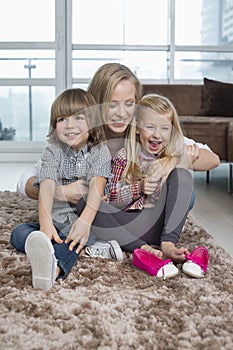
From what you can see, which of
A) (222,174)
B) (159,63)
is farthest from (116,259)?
(159,63)

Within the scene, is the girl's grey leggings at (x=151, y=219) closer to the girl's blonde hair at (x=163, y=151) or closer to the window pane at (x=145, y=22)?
the girl's blonde hair at (x=163, y=151)

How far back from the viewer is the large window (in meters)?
5.31

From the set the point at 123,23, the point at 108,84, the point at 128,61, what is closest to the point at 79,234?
the point at 108,84

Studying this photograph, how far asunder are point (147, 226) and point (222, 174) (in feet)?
8.59

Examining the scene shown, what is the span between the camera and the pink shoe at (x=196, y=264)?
1.63 m

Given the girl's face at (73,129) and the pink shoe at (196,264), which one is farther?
the girl's face at (73,129)

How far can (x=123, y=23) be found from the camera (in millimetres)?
5445

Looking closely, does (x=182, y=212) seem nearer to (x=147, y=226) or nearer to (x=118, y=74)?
(x=147, y=226)

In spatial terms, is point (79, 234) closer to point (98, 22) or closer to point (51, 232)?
point (51, 232)

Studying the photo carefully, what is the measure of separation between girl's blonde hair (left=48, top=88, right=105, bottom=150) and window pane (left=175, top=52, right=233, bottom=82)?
12.1ft

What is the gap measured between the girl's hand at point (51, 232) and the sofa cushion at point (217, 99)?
276cm

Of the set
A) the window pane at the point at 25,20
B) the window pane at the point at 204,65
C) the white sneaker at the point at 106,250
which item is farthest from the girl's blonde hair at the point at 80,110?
the window pane at the point at 204,65

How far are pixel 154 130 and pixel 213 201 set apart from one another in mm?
1339

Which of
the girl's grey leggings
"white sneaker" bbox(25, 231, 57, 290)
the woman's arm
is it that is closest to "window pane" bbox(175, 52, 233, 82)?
the woman's arm
